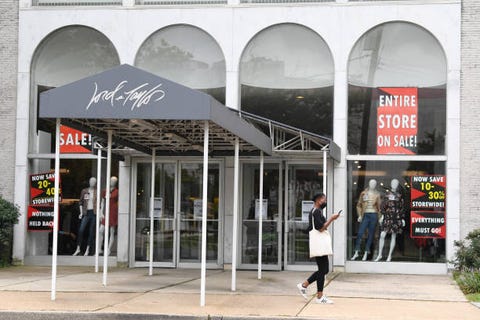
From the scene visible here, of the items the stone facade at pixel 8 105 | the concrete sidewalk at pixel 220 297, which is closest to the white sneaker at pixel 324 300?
the concrete sidewalk at pixel 220 297

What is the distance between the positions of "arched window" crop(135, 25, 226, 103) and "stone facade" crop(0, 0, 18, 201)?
347 centimetres

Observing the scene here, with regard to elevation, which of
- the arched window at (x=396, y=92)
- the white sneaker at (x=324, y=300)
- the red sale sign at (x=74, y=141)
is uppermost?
the arched window at (x=396, y=92)

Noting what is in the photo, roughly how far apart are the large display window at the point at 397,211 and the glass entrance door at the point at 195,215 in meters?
3.49

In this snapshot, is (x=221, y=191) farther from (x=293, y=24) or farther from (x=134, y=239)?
(x=293, y=24)

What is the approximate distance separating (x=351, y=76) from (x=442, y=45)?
2432 mm

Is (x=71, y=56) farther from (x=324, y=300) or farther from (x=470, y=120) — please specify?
(x=324, y=300)

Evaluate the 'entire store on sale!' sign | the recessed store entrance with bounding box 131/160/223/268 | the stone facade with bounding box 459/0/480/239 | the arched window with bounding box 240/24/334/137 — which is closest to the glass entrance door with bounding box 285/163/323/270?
the arched window with bounding box 240/24/334/137

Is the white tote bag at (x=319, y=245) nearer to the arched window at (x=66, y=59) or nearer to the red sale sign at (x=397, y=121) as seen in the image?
the red sale sign at (x=397, y=121)

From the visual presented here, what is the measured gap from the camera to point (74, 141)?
20891mm

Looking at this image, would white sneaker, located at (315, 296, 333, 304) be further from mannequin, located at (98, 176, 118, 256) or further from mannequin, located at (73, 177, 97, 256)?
mannequin, located at (73, 177, 97, 256)

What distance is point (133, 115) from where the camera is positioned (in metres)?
12.2

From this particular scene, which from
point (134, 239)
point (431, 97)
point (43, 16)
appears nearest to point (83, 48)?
point (43, 16)

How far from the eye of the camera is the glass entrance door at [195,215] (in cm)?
2020

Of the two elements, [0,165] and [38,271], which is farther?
[0,165]
